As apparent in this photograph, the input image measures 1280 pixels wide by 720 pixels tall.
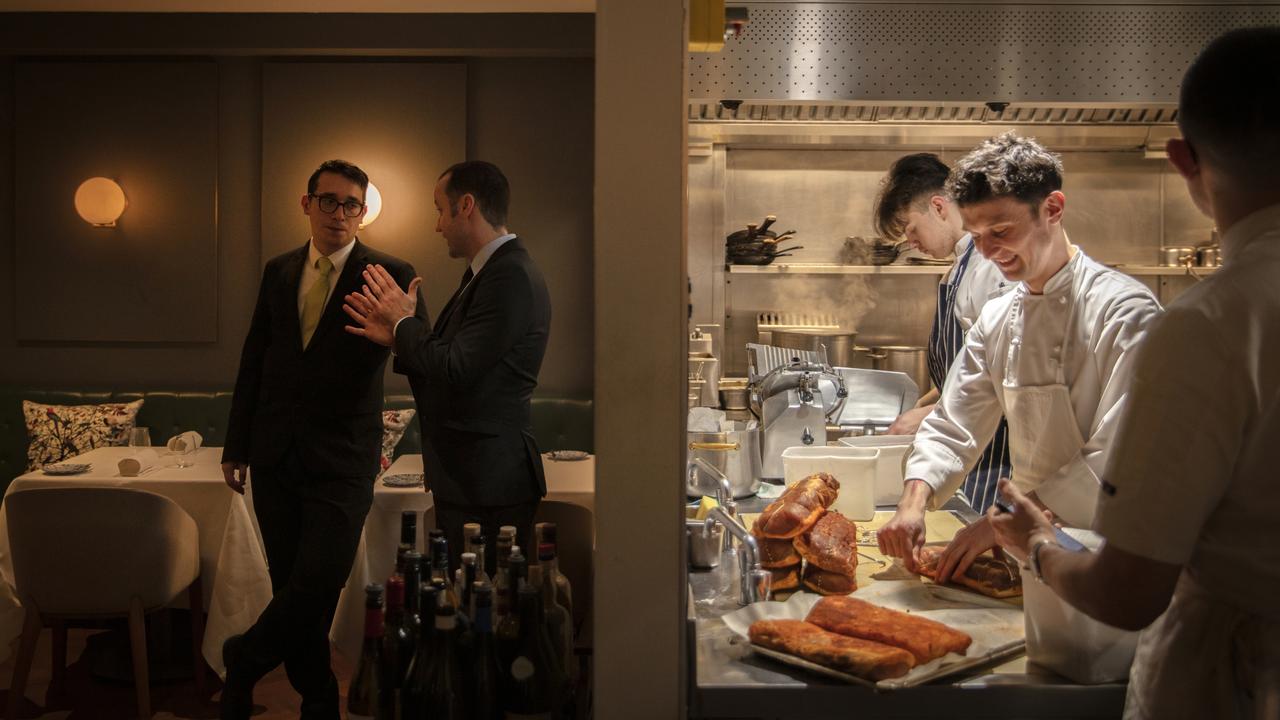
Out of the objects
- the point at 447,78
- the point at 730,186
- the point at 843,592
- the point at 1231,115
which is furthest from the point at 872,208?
the point at 1231,115

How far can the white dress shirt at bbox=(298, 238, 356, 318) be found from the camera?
3.00m

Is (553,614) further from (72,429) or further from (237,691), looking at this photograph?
(72,429)

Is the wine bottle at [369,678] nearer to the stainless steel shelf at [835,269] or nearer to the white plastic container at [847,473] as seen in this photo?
the white plastic container at [847,473]

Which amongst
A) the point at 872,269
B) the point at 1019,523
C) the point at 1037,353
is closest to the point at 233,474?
the point at 1037,353

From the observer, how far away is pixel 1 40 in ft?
16.9

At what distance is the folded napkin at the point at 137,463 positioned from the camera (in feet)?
11.5

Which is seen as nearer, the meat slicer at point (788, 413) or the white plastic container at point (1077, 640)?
the white plastic container at point (1077, 640)

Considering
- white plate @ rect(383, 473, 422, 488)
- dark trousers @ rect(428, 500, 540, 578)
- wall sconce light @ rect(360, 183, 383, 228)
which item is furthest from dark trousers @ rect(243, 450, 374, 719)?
wall sconce light @ rect(360, 183, 383, 228)

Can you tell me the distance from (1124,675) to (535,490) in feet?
5.70

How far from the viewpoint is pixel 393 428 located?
4.71 metres

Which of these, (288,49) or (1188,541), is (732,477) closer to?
(1188,541)

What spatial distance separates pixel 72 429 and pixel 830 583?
4.46m

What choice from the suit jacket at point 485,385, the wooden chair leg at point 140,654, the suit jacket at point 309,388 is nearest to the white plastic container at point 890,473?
the suit jacket at point 485,385

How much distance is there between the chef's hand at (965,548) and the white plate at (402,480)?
2.32 m
